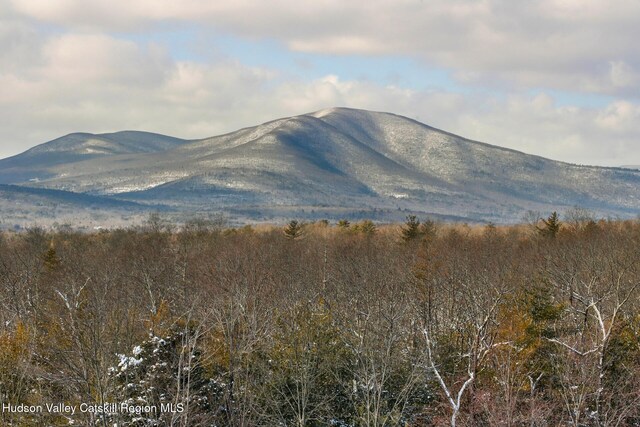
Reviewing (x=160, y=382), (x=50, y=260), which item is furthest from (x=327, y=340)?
(x=50, y=260)

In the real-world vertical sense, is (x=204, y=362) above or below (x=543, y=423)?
above

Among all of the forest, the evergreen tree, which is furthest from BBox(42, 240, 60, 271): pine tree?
the evergreen tree

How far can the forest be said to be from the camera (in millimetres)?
34906

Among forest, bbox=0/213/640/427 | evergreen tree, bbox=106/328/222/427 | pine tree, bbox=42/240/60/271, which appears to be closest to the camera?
evergreen tree, bbox=106/328/222/427

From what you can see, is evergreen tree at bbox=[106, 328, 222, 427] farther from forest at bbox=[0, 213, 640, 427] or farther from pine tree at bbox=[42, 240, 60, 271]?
pine tree at bbox=[42, 240, 60, 271]

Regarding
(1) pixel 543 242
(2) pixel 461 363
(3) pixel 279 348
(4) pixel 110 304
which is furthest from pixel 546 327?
(1) pixel 543 242

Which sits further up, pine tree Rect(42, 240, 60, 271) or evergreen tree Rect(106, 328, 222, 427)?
pine tree Rect(42, 240, 60, 271)

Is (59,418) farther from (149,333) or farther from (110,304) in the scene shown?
(110,304)

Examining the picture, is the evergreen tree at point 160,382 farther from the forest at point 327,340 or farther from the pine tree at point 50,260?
the pine tree at point 50,260

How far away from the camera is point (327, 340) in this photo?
4456 centimetres

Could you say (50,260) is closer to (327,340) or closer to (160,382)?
(327,340)

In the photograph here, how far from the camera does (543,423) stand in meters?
40.2

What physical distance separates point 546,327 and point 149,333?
2482 cm

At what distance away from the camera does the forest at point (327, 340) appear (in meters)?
34.9
